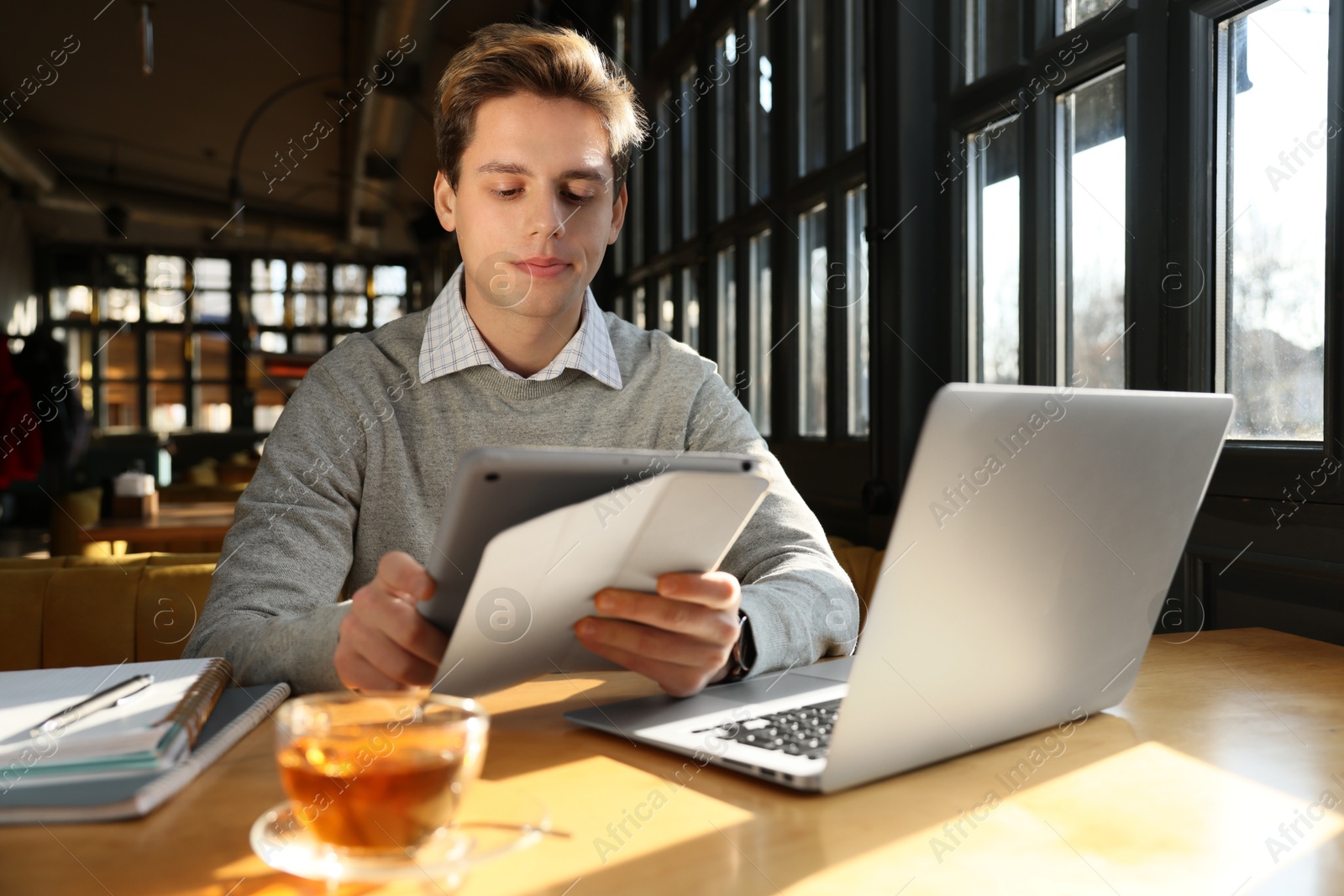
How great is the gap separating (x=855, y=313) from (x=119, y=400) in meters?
14.2

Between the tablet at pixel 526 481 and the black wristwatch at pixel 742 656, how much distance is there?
344 mm

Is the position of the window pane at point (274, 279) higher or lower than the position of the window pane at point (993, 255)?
higher

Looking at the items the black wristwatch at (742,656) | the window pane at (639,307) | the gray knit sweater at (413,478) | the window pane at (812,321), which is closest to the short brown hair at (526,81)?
the gray knit sweater at (413,478)

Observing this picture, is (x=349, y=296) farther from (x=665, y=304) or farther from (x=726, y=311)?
(x=726, y=311)

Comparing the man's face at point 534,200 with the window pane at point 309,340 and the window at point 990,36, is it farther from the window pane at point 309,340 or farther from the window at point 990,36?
the window pane at point 309,340

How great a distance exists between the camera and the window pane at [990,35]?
2.49 metres

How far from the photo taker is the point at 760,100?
4395mm

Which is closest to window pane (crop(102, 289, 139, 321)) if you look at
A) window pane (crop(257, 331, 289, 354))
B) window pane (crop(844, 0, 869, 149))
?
window pane (crop(257, 331, 289, 354))

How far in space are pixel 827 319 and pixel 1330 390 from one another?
6.80 feet

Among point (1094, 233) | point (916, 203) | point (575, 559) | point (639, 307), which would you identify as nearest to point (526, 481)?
point (575, 559)

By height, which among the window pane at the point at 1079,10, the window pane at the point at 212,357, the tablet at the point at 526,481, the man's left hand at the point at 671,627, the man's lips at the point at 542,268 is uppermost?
the window pane at the point at 212,357

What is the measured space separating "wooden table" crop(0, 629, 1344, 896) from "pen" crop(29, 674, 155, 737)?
111 mm

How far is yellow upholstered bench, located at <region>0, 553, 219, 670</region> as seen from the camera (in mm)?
1766

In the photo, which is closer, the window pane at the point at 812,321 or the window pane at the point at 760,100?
the window pane at the point at 812,321
